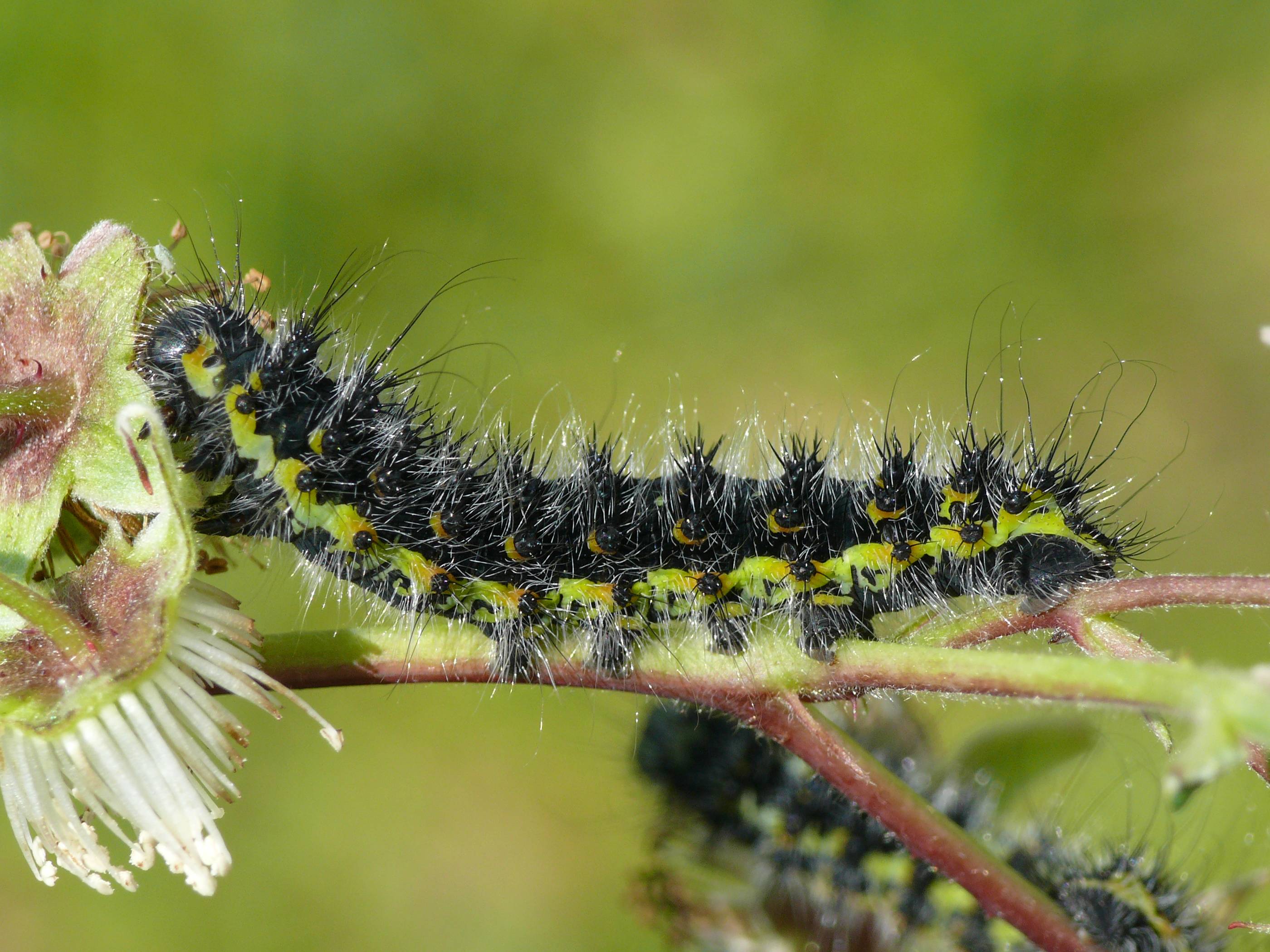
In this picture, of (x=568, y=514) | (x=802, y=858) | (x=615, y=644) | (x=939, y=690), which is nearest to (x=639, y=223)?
(x=802, y=858)

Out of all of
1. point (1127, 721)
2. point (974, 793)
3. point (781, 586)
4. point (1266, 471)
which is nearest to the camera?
point (781, 586)

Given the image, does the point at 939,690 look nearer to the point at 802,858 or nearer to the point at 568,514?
the point at 568,514

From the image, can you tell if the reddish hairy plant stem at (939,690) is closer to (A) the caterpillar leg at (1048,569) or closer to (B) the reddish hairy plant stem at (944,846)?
(B) the reddish hairy plant stem at (944,846)

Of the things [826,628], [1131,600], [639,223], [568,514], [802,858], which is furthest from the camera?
[639,223]

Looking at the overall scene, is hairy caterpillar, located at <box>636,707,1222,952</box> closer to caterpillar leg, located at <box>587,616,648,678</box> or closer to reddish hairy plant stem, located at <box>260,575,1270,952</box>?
caterpillar leg, located at <box>587,616,648,678</box>

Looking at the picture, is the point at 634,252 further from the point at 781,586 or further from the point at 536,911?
the point at 781,586

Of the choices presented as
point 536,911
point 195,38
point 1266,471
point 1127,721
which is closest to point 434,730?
point 536,911

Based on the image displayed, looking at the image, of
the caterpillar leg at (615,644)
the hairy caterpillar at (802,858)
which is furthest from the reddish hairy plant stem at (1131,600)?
the hairy caterpillar at (802,858)
